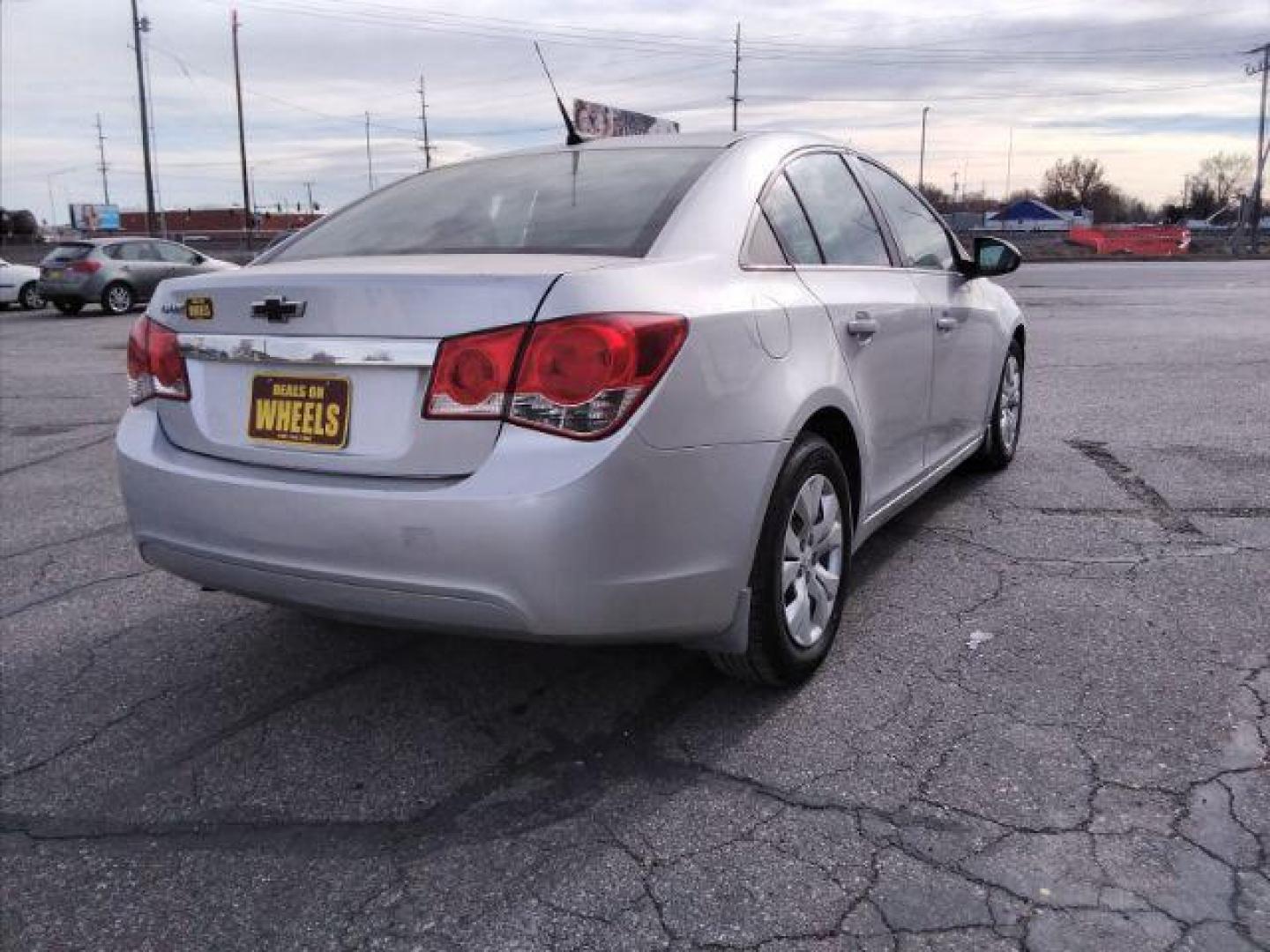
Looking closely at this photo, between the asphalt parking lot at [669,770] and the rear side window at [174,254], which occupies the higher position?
the rear side window at [174,254]

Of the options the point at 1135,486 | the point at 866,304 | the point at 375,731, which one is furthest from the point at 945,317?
the point at 375,731

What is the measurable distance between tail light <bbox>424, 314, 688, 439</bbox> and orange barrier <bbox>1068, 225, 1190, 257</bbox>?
54.3 metres

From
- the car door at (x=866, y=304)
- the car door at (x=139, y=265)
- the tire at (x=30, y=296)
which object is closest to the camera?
the car door at (x=866, y=304)

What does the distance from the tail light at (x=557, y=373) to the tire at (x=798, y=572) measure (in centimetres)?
66

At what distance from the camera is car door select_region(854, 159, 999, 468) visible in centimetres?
433

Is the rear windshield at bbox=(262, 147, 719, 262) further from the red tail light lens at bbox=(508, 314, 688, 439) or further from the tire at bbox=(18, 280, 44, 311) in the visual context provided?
the tire at bbox=(18, 280, 44, 311)

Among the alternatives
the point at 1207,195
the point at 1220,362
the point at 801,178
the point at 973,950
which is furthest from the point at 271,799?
the point at 1207,195

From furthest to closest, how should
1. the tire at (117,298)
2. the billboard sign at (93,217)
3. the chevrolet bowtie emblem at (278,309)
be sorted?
the billboard sign at (93,217)
the tire at (117,298)
the chevrolet bowtie emblem at (278,309)

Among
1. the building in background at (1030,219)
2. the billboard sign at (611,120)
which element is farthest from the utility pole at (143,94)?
the building in background at (1030,219)

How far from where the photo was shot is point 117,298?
2078 cm

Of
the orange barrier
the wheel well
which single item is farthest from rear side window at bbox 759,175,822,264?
the orange barrier

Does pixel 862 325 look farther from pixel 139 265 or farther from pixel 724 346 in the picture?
pixel 139 265

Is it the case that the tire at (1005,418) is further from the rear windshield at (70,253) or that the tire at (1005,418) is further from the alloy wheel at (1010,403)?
the rear windshield at (70,253)

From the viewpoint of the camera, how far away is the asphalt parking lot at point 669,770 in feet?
7.40
